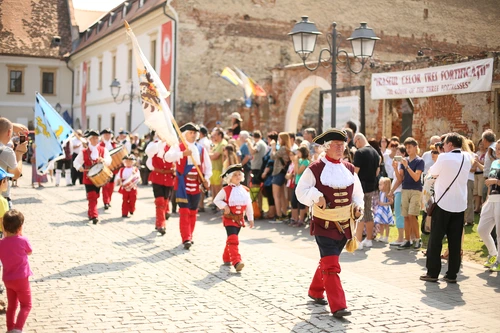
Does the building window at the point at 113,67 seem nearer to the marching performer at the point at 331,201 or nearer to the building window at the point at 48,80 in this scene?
the building window at the point at 48,80

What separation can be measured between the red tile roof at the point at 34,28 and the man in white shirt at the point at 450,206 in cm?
4675

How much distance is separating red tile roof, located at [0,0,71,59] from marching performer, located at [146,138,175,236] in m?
41.5

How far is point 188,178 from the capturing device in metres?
Answer: 10.4

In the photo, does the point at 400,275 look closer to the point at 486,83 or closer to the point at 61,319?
the point at 61,319

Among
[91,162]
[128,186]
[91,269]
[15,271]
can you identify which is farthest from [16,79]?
[15,271]

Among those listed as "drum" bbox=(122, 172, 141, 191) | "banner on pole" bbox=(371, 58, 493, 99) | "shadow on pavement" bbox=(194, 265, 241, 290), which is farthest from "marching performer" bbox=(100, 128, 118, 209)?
"banner on pole" bbox=(371, 58, 493, 99)

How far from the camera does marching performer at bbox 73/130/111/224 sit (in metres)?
13.5

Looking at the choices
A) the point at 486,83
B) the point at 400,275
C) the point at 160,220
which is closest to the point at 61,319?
the point at 400,275

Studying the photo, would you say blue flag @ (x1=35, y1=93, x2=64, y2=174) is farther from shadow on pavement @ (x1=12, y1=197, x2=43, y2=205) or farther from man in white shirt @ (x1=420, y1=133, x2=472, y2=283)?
man in white shirt @ (x1=420, y1=133, x2=472, y2=283)

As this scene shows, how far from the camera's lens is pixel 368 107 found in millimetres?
19812

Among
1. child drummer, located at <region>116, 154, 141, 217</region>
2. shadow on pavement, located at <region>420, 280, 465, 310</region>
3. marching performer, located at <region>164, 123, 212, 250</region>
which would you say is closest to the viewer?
shadow on pavement, located at <region>420, 280, 465, 310</region>

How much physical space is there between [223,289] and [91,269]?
2.08 m

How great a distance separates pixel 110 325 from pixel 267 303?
5.71 ft

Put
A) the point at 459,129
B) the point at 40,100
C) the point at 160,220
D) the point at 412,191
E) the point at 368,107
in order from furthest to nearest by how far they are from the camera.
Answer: the point at 368,107
the point at 459,129
the point at 40,100
the point at 160,220
the point at 412,191
